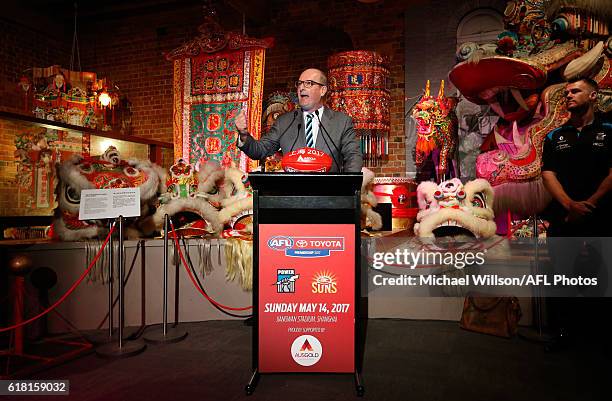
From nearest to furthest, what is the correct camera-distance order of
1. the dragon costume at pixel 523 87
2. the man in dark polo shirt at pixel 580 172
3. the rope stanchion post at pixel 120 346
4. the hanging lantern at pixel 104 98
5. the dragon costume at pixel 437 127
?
the rope stanchion post at pixel 120 346
the man in dark polo shirt at pixel 580 172
the dragon costume at pixel 523 87
the dragon costume at pixel 437 127
the hanging lantern at pixel 104 98

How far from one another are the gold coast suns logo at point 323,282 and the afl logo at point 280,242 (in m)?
0.18

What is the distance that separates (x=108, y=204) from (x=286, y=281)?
140 cm

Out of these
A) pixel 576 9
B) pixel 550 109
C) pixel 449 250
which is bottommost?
pixel 449 250

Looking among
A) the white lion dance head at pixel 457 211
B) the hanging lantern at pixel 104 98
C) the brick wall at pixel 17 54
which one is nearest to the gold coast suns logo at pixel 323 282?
the white lion dance head at pixel 457 211

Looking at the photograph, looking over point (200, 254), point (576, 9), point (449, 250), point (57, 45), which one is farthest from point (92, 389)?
point (57, 45)

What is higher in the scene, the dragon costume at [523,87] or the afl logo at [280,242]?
the dragon costume at [523,87]

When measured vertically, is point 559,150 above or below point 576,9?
below

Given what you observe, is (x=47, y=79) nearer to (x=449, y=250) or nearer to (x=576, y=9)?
(x=449, y=250)

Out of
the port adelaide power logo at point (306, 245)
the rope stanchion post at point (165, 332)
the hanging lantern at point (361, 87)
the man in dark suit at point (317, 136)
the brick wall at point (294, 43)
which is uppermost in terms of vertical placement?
the brick wall at point (294, 43)

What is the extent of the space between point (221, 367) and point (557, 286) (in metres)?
2.13

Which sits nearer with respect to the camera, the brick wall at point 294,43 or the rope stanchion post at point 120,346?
the rope stanchion post at point 120,346

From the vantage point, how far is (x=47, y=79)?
6656mm

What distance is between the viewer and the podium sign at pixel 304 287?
1899 millimetres

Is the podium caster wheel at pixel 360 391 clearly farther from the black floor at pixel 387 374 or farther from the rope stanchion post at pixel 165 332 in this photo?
the rope stanchion post at pixel 165 332
